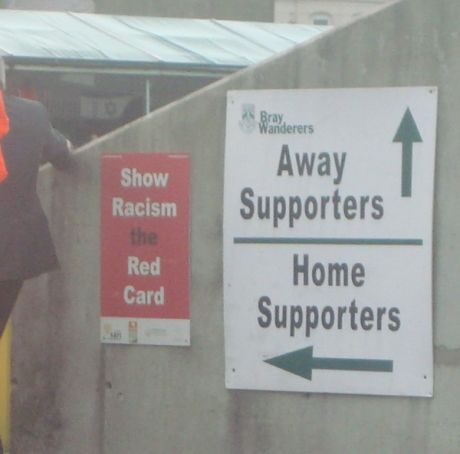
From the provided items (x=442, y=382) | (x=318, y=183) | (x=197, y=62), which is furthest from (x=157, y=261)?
(x=197, y=62)

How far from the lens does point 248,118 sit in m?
6.23

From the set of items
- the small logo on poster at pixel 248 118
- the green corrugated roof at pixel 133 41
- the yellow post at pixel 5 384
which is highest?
the green corrugated roof at pixel 133 41

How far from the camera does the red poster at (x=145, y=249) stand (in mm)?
6398

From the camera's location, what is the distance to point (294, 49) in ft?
20.2

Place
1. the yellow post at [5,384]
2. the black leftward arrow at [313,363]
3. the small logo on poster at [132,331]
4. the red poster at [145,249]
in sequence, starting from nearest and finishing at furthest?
1. the black leftward arrow at [313,363]
2. the red poster at [145,249]
3. the small logo on poster at [132,331]
4. the yellow post at [5,384]

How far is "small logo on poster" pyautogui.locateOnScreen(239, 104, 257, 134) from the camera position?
6.22m

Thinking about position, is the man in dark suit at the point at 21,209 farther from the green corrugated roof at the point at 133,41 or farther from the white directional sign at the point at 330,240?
the green corrugated roof at the point at 133,41

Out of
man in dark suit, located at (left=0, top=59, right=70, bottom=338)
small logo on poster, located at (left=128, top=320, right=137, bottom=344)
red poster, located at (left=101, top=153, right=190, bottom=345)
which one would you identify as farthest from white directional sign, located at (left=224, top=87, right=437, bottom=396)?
man in dark suit, located at (left=0, top=59, right=70, bottom=338)

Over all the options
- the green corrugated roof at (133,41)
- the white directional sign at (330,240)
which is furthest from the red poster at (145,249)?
the green corrugated roof at (133,41)

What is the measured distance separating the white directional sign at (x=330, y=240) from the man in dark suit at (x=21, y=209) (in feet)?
2.79

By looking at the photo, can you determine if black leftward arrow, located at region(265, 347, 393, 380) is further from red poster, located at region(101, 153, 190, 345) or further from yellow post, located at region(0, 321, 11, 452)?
yellow post, located at region(0, 321, 11, 452)

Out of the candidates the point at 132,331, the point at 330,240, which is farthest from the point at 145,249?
the point at 330,240

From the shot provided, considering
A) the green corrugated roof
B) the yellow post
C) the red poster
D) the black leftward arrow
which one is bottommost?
the yellow post

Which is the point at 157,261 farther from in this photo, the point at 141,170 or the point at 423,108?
the point at 423,108
